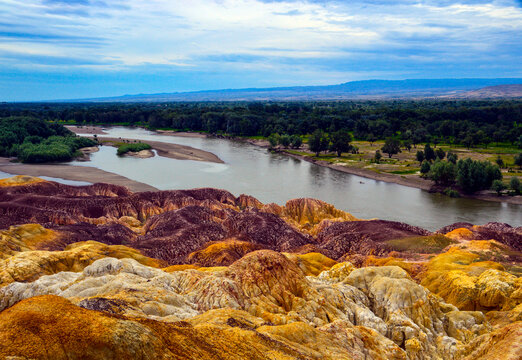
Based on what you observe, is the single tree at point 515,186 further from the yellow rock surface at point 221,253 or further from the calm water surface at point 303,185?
the yellow rock surface at point 221,253

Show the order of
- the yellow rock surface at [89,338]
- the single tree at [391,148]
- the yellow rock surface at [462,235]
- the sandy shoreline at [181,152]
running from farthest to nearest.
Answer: the sandy shoreline at [181,152] < the single tree at [391,148] < the yellow rock surface at [462,235] < the yellow rock surface at [89,338]

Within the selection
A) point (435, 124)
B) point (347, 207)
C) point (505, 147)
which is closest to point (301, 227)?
point (347, 207)

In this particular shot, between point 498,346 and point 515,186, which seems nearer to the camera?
point 498,346

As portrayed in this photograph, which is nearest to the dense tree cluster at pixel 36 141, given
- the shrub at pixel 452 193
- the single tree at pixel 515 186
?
the shrub at pixel 452 193

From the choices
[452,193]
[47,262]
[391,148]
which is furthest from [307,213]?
[391,148]

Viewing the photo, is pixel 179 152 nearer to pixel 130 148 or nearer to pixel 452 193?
pixel 130 148

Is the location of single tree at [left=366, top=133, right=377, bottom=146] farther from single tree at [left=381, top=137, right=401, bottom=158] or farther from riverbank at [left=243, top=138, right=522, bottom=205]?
riverbank at [left=243, top=138, right=522, bottom=205]

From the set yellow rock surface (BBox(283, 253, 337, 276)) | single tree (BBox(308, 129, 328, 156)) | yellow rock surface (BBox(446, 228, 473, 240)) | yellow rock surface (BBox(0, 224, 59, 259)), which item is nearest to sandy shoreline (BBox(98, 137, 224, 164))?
single tree (BBox(308, 129, 328, 156))
